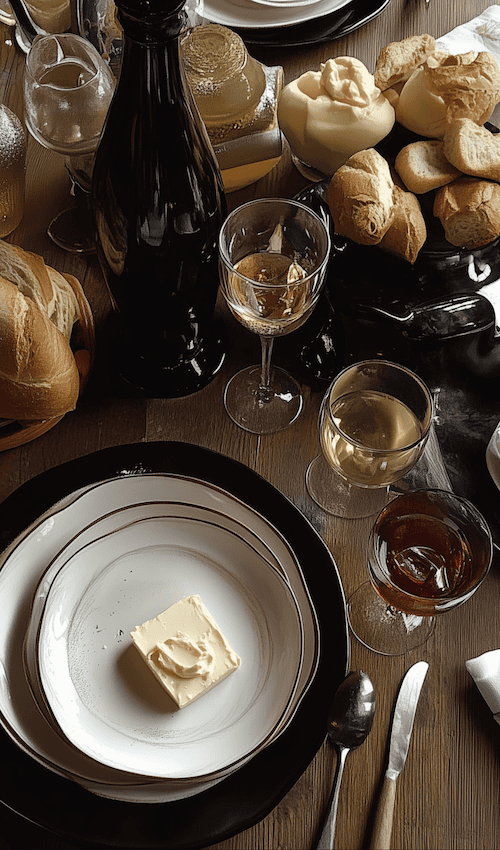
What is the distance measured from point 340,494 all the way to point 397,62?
506 mm

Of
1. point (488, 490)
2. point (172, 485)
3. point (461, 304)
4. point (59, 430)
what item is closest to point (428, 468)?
→ point (488, 490)

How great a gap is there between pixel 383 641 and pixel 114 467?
31cm

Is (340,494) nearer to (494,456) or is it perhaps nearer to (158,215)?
(494,456)

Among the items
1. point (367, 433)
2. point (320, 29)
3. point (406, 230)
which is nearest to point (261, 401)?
point (367, 433)

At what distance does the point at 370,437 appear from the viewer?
742 mm

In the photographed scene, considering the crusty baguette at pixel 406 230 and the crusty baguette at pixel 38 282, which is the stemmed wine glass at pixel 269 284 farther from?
the crusty baguette at pixel 38 282

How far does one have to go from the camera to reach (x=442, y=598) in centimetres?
59

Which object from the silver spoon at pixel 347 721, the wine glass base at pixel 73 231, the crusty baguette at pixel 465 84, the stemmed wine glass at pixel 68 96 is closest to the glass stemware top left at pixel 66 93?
the stemmed wine glass at pixel 68 96

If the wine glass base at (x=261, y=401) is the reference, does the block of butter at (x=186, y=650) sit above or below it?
below

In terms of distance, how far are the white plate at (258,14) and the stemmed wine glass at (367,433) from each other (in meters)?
0.63

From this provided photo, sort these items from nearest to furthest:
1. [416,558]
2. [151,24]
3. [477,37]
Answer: [151,24] → [416,558] → [477,37]

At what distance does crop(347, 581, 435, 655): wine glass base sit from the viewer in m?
0.67

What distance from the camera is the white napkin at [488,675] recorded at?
64 centimetres

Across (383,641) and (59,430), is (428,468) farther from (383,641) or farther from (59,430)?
(59,430)
